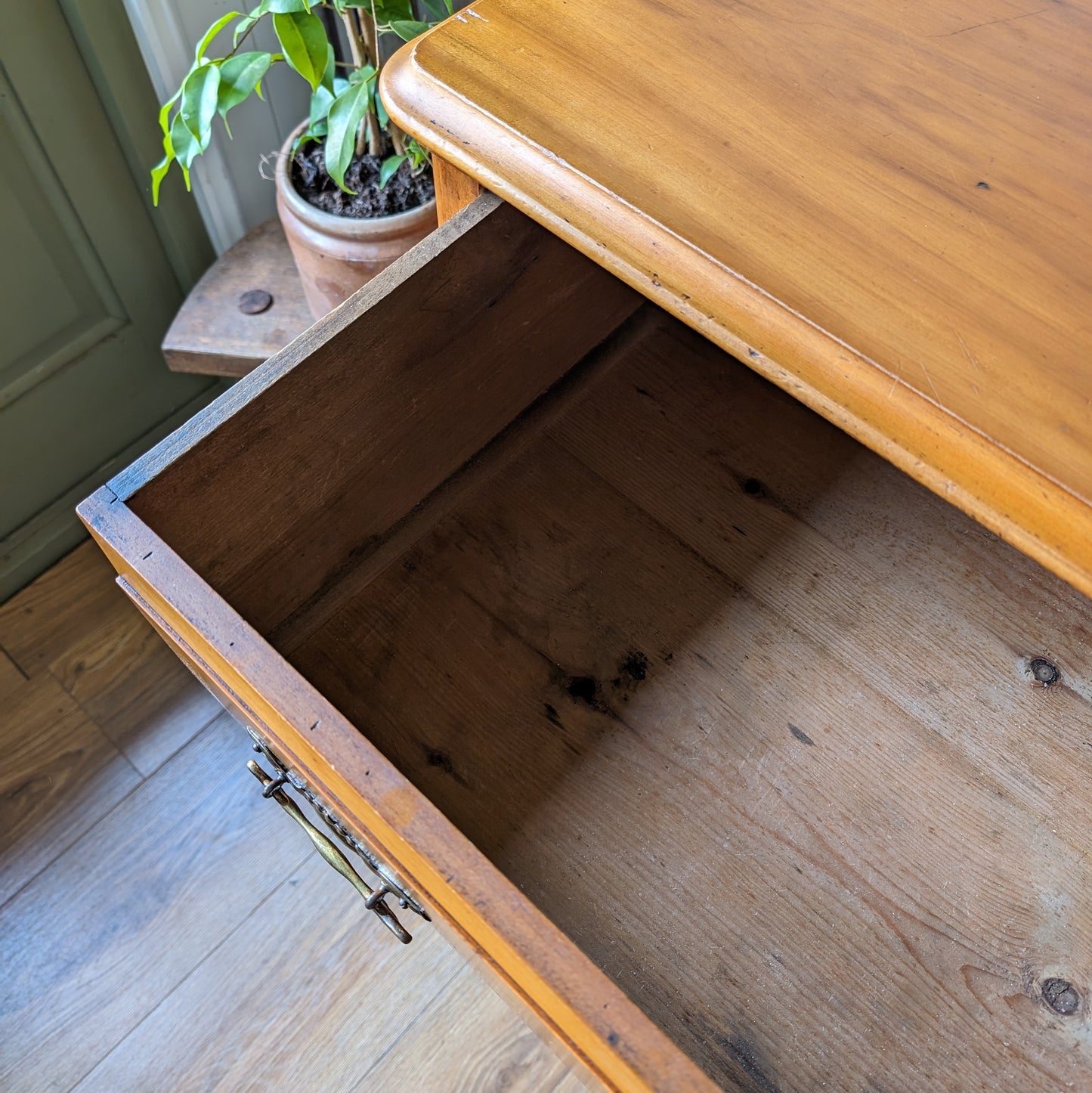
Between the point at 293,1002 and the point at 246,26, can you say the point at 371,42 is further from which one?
the point at 293,1002

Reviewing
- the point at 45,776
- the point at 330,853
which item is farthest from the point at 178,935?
the point at 330,853

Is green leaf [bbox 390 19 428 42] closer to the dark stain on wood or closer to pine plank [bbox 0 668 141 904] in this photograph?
the dark stain on wood

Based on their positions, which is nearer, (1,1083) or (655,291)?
(655,291)

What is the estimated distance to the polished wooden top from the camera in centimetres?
37

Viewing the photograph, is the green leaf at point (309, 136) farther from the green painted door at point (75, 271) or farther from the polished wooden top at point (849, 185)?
the polished wooden top at point (849, 185)

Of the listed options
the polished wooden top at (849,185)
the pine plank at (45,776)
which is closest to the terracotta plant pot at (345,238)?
the polished wooden top at (849,185)

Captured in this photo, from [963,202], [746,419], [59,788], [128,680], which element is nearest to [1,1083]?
[59,788]

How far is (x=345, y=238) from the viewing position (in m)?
0.73

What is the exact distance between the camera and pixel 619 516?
0.62 metres

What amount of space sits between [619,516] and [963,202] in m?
0.27

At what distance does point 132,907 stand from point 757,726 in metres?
0.60

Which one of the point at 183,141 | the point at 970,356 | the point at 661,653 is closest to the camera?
the point at 970,356

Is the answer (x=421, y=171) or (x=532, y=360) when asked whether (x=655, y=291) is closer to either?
(x=532, y=360)

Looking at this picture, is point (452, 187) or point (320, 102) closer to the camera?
point (452, 187)
